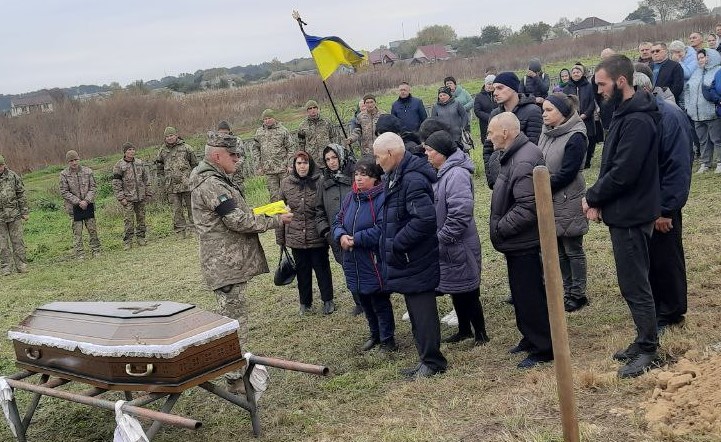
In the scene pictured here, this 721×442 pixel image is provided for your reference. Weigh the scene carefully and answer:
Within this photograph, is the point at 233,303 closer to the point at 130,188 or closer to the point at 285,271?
the point at 285,271

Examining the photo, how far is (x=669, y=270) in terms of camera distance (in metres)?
5.09

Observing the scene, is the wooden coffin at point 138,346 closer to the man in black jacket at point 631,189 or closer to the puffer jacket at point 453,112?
the man in black jacket at point 631,189

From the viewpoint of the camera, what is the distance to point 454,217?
534 centimetres

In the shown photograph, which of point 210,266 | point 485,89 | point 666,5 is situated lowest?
point 210,266

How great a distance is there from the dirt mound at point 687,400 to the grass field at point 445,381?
77 millimetres

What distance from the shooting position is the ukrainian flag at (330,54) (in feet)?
27.3

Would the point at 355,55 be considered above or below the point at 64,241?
above

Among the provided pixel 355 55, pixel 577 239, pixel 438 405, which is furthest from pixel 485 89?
pixel 438 405

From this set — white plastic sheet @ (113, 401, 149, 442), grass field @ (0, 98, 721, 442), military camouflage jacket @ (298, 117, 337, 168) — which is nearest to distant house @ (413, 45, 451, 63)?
military camouflage jacket @ (298, 117, 337, 168)

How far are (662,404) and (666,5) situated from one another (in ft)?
253

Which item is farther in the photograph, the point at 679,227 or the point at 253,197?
the point at 253,197

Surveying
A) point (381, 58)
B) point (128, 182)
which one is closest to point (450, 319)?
point (128, 182)

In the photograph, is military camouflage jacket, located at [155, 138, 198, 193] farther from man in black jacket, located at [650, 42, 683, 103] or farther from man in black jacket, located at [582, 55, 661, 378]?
man in black jacket, located at [582, 55, 661, 378]

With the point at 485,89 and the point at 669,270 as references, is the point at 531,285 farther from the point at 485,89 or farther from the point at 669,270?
the point at 485,89
